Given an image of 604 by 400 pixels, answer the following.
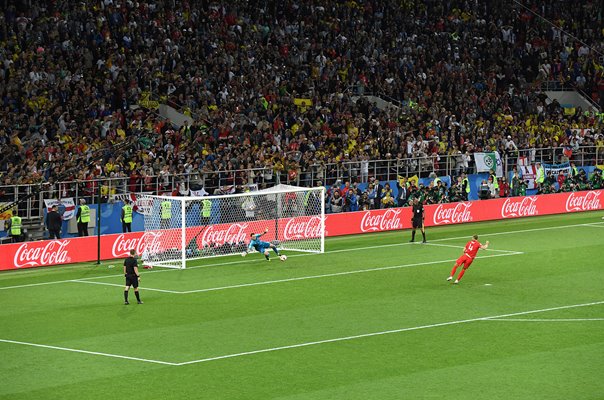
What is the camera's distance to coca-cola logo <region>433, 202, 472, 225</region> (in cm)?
4765

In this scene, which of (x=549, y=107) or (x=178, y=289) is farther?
(x=549, y=107)

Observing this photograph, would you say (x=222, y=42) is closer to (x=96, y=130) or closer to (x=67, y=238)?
(x=96, y=130)

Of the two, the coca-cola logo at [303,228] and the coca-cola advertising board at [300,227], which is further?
the coca-cola logo at [303,228]

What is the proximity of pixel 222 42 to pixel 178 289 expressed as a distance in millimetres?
18179

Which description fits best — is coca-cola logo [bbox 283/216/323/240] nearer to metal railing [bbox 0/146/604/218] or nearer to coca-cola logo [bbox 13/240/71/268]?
metal railing [bbox 0/146/604/218]

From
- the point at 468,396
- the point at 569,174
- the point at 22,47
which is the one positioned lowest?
the point at 468,396

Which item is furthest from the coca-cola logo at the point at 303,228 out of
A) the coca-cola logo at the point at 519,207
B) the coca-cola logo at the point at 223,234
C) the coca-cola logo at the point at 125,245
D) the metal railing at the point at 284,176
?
the coca-cola logo at the point at 519,207

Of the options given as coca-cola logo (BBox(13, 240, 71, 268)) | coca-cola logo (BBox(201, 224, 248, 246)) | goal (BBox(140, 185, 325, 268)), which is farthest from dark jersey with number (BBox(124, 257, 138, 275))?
coca-cola logo (BBox(201, 224, 248, 246))

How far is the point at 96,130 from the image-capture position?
41.6m

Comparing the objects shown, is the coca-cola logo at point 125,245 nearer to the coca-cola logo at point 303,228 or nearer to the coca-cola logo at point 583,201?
the coca-cola logo at point 303,228

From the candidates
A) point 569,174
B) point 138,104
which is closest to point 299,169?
point 138,104

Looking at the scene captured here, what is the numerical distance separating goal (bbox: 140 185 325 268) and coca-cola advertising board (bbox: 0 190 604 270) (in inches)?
1.4

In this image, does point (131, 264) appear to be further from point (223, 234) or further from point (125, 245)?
point (223, 234)

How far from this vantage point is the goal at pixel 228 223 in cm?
3722
